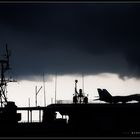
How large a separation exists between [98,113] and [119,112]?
3.37 metres

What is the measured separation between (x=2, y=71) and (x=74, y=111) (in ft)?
42.8

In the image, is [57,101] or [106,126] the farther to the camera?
[57,101]

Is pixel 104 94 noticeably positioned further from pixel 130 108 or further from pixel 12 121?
pixel 12 121

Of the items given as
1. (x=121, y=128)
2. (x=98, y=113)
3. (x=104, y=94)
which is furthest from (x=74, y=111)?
(x=104, y=94)

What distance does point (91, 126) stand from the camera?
55125 millimetres

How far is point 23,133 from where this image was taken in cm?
4322

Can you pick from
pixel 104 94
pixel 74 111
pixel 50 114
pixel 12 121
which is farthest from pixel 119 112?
pixel 104 94

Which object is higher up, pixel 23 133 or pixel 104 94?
pixel 104 94

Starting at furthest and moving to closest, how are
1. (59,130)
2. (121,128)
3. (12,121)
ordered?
1. (121,128)
2. (12,121)
3. (59,130)

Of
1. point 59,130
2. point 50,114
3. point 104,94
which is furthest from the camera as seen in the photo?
point 104,94

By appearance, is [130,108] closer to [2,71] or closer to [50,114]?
[50,114]

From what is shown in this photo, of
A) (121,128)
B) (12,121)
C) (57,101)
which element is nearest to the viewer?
(12,121)

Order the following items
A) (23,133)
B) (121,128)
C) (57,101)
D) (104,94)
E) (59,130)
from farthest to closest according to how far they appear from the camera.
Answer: (104,94)
(57,101)
(121,128)
(59,130)
(23,133)

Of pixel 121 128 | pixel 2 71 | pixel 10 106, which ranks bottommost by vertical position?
pixel 121 128
